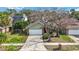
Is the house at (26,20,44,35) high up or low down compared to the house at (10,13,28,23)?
down

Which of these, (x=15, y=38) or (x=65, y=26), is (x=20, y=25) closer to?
(x=15, y=38)

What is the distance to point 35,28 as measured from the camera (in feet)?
14.3

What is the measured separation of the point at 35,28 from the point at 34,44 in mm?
232

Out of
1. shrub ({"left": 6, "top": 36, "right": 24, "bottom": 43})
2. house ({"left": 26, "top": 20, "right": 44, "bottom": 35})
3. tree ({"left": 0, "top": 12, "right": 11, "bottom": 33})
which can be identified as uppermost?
tree ({"left": 0, "top": 12, "right": 11, "bottom": 33})

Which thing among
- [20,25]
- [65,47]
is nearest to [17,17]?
[20,25]

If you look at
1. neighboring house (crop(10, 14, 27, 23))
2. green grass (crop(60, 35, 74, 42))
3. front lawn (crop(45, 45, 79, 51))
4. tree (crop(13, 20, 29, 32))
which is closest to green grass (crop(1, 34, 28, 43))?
tree (crop(13, 20, 29, 32))

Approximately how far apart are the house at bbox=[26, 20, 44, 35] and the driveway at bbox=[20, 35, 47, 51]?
58 mm

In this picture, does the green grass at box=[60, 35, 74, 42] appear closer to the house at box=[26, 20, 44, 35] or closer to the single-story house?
the single-story house

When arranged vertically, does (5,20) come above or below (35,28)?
above

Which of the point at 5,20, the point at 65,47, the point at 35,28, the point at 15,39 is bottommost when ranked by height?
the point at 65,47

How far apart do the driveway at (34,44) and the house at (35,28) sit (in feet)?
0.19

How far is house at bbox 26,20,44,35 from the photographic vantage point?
171 inches
